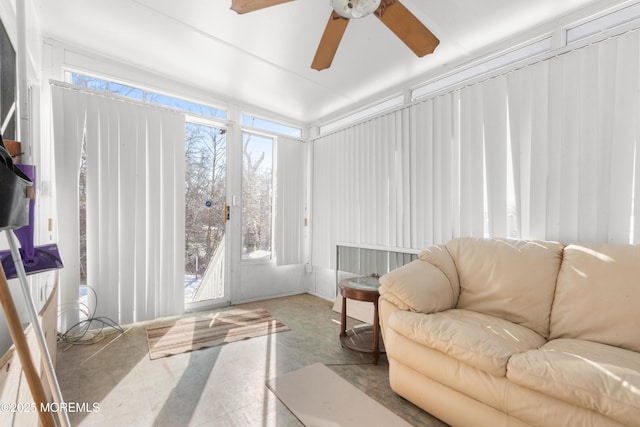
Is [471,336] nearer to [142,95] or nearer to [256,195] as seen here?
[256,195]

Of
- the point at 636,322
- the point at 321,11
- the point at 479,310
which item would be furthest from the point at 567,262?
the point at 321,11

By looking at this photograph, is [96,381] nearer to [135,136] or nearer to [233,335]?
[233,335]

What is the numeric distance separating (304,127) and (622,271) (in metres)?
3.92

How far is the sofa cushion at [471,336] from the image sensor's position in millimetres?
1467

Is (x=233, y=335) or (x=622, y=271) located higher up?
(x=622, y=271)

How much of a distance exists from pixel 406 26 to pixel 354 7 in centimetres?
37

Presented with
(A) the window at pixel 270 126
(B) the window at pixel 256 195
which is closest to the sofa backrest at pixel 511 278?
(B) the window at pixel 256 195

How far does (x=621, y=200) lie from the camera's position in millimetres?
1896

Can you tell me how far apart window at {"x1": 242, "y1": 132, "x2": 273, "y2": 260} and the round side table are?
5.72 feet

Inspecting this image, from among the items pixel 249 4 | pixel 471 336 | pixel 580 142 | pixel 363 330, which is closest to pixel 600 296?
pixel 471 336

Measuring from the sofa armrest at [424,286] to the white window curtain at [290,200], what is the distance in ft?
7.73

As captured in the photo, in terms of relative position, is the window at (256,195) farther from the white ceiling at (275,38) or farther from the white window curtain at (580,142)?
the white window curtain at (580,142)

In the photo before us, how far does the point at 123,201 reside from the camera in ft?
9.71

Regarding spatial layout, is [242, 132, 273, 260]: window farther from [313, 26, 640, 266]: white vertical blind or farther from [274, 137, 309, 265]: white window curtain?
[313, 26, 640, 266]: white vertical blind
